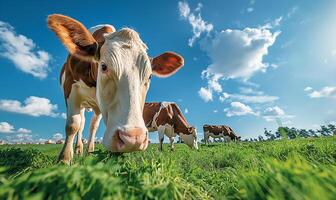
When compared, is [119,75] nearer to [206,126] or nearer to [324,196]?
[324,196]

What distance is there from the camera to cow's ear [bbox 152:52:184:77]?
5.69 meters

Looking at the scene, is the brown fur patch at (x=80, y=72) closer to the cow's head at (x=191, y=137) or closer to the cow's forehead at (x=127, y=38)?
the cow's forehead at (x=127, y=38)

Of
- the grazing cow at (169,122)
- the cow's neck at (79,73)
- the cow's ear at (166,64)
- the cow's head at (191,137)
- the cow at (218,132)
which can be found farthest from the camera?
the cow at (218,132)

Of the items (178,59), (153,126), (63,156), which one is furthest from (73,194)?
(153,126)

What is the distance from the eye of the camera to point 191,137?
54.7 feet

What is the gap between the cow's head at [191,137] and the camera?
16575mm

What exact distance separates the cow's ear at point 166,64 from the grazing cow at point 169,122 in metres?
11.1

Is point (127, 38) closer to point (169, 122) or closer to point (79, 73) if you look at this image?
point (79, 73)

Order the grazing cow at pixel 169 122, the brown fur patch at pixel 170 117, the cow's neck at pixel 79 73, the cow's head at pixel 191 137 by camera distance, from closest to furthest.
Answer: the cow's neck at pixel 79 73 < the cow's head at pixel 191 137 < the grazing cow at pixel 169 122 < the brown fur patch at pixel 170 117

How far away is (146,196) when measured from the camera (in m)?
1.37

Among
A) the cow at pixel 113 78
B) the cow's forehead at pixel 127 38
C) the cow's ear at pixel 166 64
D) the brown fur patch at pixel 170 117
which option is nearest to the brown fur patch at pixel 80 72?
the cow at pixel 113 78

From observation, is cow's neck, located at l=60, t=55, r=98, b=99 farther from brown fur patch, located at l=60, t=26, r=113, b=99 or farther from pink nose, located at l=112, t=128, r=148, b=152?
pink nose, located at l=112, t=128, r=148, b=152

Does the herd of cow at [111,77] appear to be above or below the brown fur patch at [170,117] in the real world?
below

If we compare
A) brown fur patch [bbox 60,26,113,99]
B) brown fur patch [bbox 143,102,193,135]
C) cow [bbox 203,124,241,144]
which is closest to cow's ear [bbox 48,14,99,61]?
brown fur patch [bbox 60,26,113,99]
